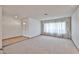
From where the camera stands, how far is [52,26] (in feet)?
4.73

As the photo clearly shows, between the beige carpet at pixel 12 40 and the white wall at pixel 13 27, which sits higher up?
the white wall at pixel 13 27

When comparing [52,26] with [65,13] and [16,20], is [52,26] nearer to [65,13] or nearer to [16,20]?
[65,13]

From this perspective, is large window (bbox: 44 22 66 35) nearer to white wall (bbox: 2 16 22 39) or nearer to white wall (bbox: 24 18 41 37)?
white wall (bbox: 24 18 41 37)

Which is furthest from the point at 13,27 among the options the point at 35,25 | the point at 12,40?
the point at 35,25

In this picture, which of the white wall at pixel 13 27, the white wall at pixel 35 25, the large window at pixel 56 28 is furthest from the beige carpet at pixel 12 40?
the large window at pixel 56 28

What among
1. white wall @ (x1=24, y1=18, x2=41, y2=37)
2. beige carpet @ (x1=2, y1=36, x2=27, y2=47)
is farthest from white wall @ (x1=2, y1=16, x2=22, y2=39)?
white wall @ (x1=24, y1=18, x2=41, y2=37)

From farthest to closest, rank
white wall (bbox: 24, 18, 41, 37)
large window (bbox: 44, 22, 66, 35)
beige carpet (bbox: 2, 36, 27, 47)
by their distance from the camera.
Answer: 1. white wall (bbox: 24, 18, 41, 37)
2. large window (bbox: 44, 22, 66, 35)
3. beige carpet (bbox: 2, 36, 27, 47)

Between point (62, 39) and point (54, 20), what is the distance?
422 mm

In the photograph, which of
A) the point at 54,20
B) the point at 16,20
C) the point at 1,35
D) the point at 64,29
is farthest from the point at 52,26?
the point at 1,35

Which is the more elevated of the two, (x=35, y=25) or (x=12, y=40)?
(x=35, y=25)

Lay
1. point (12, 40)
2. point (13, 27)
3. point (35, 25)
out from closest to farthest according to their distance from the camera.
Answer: point (12, 40)
point (13, 27)
point (35, 25)

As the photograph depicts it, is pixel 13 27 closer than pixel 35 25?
Yes

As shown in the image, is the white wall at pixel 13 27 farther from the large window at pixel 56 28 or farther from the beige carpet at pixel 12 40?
the large window at pixel 56 28

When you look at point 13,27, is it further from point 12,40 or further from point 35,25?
point 35,25
